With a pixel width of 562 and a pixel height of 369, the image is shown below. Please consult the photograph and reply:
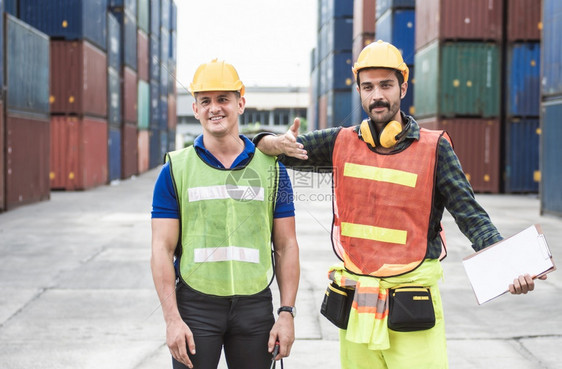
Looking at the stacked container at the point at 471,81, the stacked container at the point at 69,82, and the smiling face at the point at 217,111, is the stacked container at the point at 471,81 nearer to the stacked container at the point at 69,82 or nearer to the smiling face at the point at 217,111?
the stacked container at the point at 69,82

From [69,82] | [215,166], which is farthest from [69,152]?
[215,166]

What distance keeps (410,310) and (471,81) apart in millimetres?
22151

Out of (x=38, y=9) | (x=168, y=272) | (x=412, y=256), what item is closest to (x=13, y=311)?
(x=168, y=272)

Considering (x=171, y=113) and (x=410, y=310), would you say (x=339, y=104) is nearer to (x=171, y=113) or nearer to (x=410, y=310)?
(x=171, y=113)

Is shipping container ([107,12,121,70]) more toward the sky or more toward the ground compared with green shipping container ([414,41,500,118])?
more toward the sky

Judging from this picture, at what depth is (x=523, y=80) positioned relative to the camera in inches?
929

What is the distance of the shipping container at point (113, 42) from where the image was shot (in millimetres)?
28688

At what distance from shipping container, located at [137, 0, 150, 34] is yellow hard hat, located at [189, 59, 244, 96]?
118 feet

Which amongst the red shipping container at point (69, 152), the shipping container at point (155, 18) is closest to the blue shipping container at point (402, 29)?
the red shipping container at point (69, 152)

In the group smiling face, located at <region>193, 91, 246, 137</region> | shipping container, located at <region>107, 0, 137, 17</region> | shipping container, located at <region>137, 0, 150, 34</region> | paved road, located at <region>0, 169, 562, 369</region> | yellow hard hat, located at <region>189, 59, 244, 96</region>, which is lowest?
paved road, located at <region>0, 169, 562, 369</region>

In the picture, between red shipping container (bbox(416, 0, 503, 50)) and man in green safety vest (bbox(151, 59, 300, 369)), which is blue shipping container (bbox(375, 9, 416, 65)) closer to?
red shipping container (bbox(416, 0, 503, 50))

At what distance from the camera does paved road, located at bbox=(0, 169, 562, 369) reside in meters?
5.44

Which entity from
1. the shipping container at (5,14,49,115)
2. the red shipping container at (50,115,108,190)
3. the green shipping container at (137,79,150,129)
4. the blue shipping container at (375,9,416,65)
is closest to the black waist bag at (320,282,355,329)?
the shipping container at (5,14,49,115)

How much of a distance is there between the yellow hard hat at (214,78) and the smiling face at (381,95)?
0.61 m
